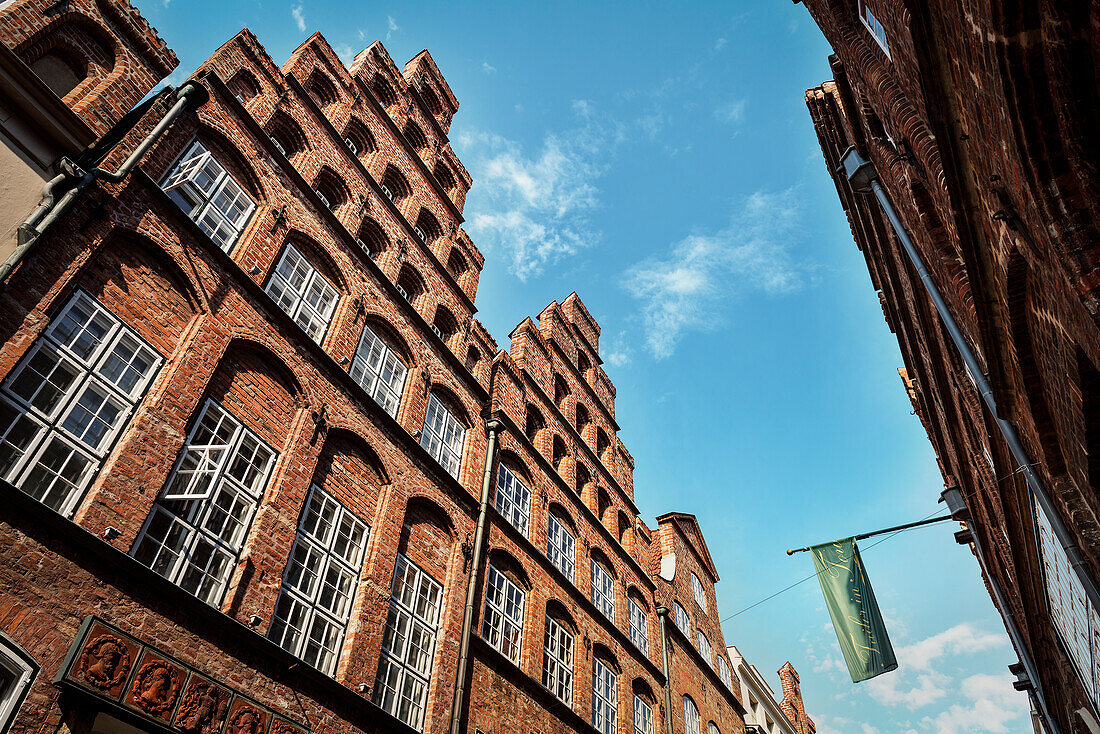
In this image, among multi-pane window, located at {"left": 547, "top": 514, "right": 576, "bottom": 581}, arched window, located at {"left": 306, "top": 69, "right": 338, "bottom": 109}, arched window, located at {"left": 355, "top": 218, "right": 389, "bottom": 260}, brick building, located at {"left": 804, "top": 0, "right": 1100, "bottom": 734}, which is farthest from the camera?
multi-pane window, located at {"left": 547, "top": 514, "right": 576, "bottom": 581}

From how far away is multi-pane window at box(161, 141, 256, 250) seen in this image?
9039 mm

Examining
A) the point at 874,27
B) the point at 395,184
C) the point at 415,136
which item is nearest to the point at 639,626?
the point at 395,184

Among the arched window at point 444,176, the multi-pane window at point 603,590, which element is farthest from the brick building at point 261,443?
the arched window at point 444,176

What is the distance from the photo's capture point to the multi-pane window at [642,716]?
598 inches

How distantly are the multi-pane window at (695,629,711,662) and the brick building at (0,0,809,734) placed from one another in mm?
4854

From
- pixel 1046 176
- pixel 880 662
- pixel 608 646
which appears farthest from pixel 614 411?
pixel 1046 176

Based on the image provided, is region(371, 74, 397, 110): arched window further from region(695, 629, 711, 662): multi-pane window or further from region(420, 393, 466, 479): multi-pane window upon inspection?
region(695, 629, 711, 662): multi-pane window

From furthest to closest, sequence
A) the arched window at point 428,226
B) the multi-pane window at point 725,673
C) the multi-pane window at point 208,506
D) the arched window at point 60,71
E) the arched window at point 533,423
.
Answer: the multi-pane window at point 725,673
the arched window at point 533,423
the arched window at point 428,226
the arched window at point 60,71
the multi-pane window at point 208,506

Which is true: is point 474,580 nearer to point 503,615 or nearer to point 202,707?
point 503,615

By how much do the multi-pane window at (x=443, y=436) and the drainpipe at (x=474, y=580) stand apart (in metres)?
0.55

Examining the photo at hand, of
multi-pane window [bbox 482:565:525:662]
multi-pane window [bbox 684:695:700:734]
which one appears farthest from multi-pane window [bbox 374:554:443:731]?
multi-pane window [bbox 684:695:700:734]

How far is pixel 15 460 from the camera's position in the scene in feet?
19.7

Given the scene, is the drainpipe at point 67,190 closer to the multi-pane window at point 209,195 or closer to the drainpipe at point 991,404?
the multi-pane window at point 209,195

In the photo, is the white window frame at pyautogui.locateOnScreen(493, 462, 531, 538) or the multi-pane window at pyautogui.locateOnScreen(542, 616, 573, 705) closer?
the multi-pane window at pyautogui.locateOnScreen(542, 616, 573, 705)
